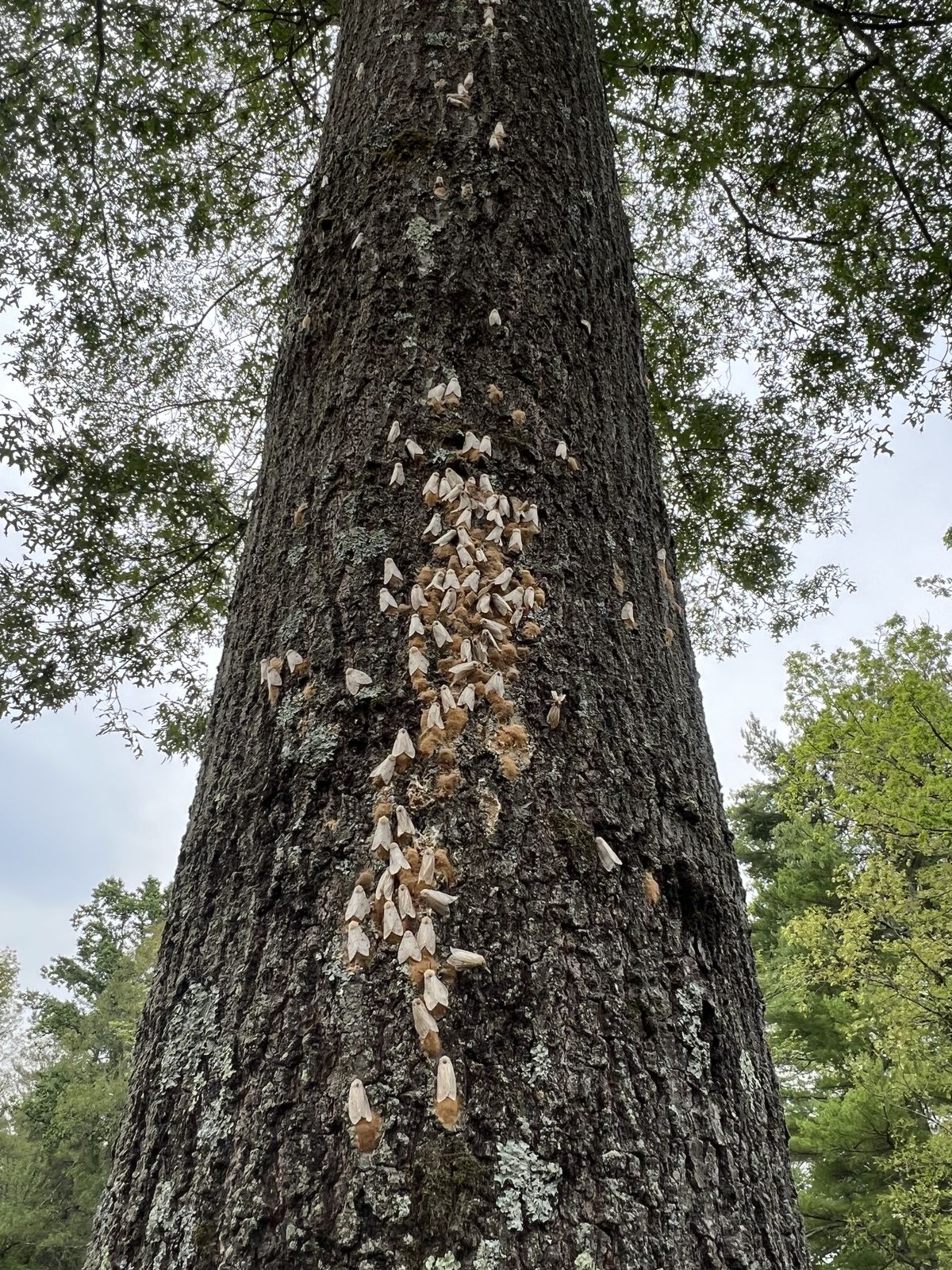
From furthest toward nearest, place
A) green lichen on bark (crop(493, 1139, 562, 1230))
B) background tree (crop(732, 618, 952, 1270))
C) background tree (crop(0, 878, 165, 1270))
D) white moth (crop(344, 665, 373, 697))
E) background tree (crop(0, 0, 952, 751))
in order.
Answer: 1. background tree (crop(0, 878, 165, 1270))
2. background tree (crop(732, 618, 952, 1270))
3. background tree (crop(0, 0, 952, 751))
4. white moth (crop(344, 665, 373, 697))
5. green lichen on bark (crop(493, 1139, 562, 1230))

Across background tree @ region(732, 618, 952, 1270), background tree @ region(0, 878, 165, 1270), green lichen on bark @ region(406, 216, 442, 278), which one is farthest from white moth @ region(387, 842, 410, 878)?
background tree @ region(0, 878, 165, 1270)

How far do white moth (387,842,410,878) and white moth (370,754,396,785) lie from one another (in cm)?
9

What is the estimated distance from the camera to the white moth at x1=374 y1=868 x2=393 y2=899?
869 millimetres

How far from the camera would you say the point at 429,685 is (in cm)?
103

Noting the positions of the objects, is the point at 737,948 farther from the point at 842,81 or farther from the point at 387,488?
the point at 842,81

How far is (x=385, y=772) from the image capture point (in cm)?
96

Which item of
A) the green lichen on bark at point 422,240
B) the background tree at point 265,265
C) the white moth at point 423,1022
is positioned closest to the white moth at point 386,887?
the white moth at point 423,1022

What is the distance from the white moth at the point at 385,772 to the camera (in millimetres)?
962

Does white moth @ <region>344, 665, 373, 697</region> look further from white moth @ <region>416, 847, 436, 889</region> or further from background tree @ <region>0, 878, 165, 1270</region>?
background tree @ <region>0, 878, 165, 1270</region>

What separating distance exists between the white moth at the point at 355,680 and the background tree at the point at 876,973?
8.33 metres

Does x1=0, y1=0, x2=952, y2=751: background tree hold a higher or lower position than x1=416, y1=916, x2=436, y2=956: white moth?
higher

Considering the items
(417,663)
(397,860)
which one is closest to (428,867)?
(397,860)

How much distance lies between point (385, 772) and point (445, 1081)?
35 centimetres

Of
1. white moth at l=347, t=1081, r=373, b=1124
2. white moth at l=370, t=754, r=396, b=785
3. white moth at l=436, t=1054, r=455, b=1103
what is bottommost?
white moth at l=347, t=1081, r=373, b=1124
